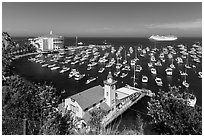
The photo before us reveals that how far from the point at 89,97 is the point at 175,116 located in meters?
3.10

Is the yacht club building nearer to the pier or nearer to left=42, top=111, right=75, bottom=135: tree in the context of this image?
the pier

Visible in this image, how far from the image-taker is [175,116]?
6.21 feet

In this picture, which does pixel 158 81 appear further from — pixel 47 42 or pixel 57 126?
pixel 47 42

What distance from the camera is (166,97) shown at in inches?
79.4

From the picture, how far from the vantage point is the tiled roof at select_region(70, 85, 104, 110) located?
455 cm

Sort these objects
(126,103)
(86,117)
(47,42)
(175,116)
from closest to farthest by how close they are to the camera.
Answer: (175,116) < (86,117) < (126,103) < (47,42)

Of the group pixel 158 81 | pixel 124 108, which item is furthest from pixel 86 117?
pixel 158 81

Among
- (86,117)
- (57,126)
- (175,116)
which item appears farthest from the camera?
(86,117)

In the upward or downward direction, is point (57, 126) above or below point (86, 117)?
above

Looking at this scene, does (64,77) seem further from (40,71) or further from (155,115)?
(155,115)

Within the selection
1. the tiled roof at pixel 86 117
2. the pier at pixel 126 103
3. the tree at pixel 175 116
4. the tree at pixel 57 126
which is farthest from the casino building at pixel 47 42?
the tree at pixel 175 116

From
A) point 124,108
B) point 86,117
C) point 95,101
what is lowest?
point 124,108

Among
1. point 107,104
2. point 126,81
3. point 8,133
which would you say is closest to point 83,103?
point 107,104

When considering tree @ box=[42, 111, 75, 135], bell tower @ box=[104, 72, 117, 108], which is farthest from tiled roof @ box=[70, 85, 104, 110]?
tree @ box=[42, 111, 75, 135]
